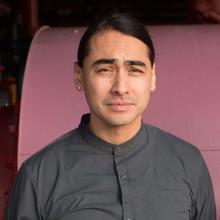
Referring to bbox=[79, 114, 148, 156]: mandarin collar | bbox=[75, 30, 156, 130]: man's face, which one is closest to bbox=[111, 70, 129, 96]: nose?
bbox=[75, 30, 156, 130]: man's face

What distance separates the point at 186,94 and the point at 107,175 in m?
0.82

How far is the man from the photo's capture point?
127 cm

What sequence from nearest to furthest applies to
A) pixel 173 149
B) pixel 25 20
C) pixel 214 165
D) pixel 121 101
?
1. pixel 121 101
2. pixel 173 149
3. pixel 214 165
4. pixel 25 20

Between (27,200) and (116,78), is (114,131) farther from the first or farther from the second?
(27,200)

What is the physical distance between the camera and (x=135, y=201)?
1.28 m

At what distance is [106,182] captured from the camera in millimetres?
1287

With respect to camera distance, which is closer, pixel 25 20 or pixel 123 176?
pixel 123 176

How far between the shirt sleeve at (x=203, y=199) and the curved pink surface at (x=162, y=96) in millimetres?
491

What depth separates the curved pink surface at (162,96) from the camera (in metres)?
1.97

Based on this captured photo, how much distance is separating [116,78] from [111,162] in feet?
0.63

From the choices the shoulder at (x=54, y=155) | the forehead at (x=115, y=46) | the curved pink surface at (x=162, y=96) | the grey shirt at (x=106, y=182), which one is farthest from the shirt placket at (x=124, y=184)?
the curved pink surface at (x=162, y=96)

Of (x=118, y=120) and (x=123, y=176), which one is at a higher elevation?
(x=118, y=120)

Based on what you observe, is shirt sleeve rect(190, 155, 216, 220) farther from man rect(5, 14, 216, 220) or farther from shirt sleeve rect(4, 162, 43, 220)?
shirt sleeve rect(4, 162, 43, 220)

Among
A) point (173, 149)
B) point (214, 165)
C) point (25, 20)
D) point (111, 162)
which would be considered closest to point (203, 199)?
point (173, 149)
